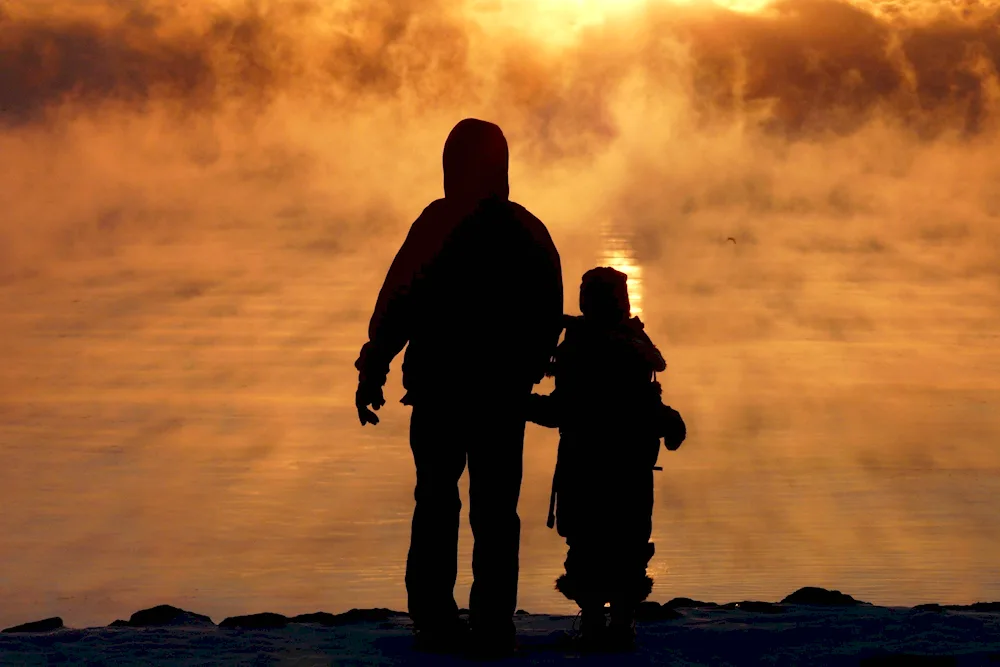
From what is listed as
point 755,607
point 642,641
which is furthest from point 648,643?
point 755,607

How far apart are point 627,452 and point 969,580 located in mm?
4387

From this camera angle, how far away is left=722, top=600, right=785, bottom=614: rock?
32.4 ft

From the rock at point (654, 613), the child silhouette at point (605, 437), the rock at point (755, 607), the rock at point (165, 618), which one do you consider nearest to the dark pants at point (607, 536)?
the child silhouette at point (605, 437)

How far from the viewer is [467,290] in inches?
341

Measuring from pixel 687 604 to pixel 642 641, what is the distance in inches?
63.5

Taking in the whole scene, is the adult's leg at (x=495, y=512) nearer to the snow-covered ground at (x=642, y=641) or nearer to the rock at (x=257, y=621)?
the snow-covered ground at (x=642, y=641)

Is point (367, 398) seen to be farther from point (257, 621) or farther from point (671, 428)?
point (257, 621)

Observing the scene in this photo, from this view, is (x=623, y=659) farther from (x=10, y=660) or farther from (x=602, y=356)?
(x=10, y=660)

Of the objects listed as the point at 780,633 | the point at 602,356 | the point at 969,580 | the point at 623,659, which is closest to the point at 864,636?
the point at 780,633

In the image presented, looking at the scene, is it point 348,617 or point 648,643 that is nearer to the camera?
point 648,643

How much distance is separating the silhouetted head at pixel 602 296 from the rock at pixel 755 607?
2.16 meters

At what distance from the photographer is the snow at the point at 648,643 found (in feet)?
27.2

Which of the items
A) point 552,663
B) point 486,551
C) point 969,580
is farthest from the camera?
point 969,580

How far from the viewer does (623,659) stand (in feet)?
27.1
